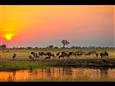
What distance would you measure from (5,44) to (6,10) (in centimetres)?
75

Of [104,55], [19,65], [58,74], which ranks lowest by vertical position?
[58,74]

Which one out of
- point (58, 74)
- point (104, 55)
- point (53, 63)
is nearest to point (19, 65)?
point (53, 63)

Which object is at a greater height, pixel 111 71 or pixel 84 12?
pixel 84 12

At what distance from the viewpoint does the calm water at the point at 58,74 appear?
6164mm

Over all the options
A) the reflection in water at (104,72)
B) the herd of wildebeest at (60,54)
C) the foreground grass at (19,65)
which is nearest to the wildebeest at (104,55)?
the herd of wildebeest at (60,54)

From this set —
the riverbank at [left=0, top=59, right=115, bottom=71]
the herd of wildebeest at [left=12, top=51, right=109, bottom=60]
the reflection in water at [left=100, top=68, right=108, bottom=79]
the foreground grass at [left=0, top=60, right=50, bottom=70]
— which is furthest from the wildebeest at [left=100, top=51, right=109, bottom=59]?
the foreground grass at [left=0, top=60, right=50, bottom=70]

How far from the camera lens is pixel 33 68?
Result: 6180 mm

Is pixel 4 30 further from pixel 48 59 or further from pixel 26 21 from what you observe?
pixel 48 59

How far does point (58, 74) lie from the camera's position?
616 centimetres

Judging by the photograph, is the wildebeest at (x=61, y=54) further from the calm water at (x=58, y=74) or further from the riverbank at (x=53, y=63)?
the calm water at (x=58, y=74)

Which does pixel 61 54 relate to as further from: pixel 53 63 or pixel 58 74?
pixel 58 74

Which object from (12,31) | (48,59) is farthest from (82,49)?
(12,31)

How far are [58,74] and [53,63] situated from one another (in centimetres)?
27

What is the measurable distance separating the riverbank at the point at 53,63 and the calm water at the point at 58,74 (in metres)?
0.09
